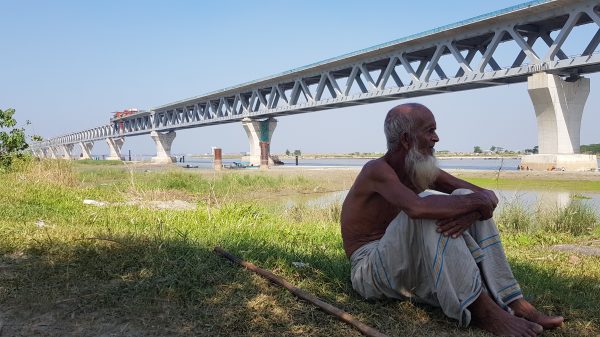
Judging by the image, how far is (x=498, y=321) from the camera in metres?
2.48

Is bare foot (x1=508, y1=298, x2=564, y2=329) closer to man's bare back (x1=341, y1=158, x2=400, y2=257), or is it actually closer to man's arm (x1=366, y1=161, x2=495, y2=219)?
man's arm (x1=366, y1=161, x2=495, y2=219)

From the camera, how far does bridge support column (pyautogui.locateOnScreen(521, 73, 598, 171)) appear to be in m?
27.0

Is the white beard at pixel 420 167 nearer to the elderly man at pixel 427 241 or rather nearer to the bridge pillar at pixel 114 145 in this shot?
the elderly man at pixel 427 241

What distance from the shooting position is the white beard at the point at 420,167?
262 centimetres

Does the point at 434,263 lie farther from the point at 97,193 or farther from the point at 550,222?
the point at 97,193

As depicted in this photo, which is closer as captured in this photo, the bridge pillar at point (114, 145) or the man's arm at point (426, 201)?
the man's arm at point (426, 201)

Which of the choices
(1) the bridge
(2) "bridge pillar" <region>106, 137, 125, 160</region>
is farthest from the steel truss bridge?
(2) "bridge pillar" <region>106, 137, 125, 160</region>

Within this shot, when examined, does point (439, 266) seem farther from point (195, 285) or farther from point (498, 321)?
point (195, 285)

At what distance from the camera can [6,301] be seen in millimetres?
2818

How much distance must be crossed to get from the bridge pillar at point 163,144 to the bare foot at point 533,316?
236 feet

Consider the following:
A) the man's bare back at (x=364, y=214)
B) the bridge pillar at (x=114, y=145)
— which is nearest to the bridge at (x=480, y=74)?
the man's bare back at (x=364, y=214)

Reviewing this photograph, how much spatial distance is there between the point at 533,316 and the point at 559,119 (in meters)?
28.4

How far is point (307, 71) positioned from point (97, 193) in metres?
37.7

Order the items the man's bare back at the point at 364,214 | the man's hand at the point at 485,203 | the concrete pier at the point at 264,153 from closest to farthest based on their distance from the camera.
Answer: the man's hand at the point at 485,203 < the man's bare back at the point at 364,214 < the concrete pier at the point at 264,153
